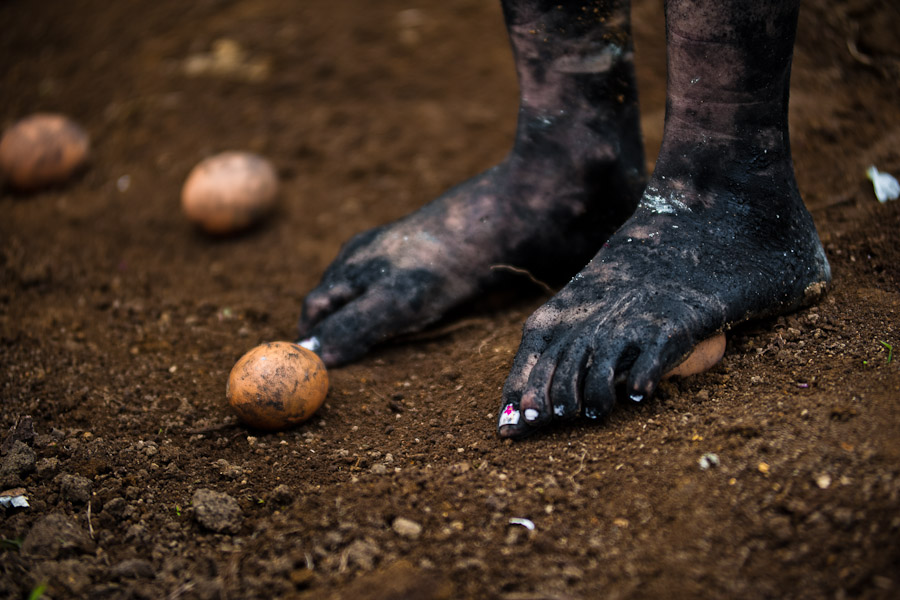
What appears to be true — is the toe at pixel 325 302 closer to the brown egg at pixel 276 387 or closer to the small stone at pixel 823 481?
the brown egg at pixel 276 387

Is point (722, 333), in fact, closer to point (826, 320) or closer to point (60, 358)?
point (826, 320)

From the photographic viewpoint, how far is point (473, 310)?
2.37m

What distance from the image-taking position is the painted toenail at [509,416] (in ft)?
5.53

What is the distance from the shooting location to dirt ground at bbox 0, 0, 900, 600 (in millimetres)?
1336

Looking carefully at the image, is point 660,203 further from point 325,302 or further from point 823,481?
point 325,302

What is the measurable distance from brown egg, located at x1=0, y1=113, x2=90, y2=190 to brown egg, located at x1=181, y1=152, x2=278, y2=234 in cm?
76

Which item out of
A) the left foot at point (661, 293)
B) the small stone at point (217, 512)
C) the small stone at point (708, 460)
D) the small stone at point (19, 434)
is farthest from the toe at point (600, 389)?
the small stone at point (19, 434)

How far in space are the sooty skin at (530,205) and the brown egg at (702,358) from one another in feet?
2.15

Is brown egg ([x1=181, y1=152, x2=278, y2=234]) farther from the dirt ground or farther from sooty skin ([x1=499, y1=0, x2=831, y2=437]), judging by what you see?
Answer: sooty skin ([x1=499, y1=0, x2=831, y2=437])

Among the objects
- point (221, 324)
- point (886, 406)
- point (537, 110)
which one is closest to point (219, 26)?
point (221, 324)

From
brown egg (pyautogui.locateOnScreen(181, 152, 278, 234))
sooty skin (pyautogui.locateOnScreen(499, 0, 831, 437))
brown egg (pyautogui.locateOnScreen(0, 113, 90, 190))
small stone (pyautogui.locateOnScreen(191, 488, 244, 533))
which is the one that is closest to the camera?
small stone (pyautogui.locateOnScreen(191, 488, 244, 533))

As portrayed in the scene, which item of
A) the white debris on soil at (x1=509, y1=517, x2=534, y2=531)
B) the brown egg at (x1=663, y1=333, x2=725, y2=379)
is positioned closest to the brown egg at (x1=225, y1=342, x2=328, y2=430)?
the white debris on soil at (x1=509, y1=517, x2=534, y2=531)

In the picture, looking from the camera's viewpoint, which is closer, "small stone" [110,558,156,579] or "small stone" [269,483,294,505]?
"small stone" [110,558,156,579]

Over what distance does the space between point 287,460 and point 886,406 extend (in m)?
1.34
